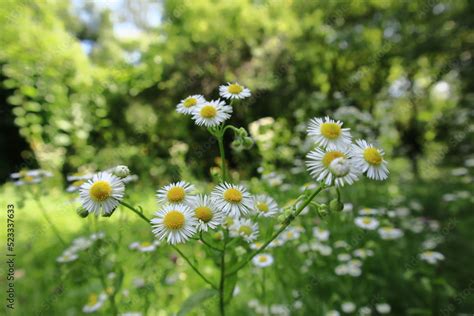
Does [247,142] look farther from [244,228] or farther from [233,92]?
[244,228]

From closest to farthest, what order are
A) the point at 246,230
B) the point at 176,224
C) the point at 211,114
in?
the point at 176,224, the point at 211,114, the point at 246,230

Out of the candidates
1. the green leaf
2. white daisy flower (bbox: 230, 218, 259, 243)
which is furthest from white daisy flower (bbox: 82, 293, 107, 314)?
white daisy flower (bbox: 230, 218, 259, 243)

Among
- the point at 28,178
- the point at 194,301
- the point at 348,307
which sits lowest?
the point at 194,301

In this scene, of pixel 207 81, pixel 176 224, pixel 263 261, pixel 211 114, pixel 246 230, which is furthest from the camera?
pixel 207 81

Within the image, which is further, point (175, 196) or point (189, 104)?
point (189, 104)

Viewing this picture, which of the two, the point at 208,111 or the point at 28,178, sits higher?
the point at 28,178

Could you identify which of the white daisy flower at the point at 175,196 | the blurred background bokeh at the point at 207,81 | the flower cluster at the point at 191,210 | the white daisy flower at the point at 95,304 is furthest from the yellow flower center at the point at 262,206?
the blurred background bokeh at the point at 207,81

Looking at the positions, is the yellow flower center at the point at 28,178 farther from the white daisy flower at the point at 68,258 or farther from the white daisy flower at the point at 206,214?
the white daisy flower at the point at 206,214

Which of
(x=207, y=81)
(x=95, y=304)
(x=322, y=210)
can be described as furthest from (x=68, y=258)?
(x=207, y=81)
